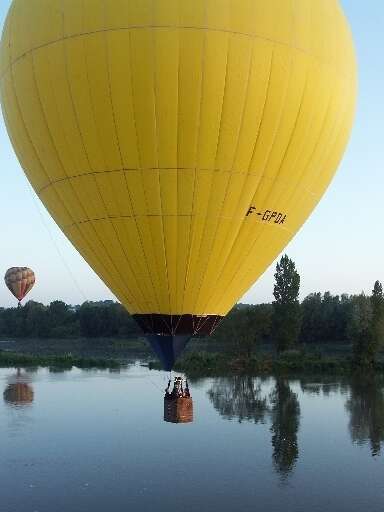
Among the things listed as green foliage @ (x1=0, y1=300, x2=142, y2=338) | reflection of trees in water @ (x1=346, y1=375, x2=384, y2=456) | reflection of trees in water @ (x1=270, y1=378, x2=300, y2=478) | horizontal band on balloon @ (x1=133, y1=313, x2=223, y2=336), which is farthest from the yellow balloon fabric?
green foliage @ (x1=0, y1=300, x2=142, y2=338)

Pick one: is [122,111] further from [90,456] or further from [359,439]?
[359,439]

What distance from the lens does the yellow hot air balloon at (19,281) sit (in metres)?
52.6

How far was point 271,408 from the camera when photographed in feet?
95.2

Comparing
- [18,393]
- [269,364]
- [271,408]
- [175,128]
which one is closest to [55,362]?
[18,393]

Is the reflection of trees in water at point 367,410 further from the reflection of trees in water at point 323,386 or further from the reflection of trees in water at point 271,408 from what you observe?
A: the reflection of trees in water at point 271,408

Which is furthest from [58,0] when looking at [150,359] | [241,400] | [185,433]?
[150,359]

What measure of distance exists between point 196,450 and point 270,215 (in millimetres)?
11316

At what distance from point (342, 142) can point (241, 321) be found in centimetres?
3329

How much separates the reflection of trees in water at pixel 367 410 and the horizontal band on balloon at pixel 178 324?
11620 mm

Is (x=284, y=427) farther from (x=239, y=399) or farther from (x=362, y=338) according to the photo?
(x=362, y=338)

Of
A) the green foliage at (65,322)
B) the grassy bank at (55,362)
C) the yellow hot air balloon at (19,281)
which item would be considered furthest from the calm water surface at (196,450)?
the green foliage at (65,322)

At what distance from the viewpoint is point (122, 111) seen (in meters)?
11.3

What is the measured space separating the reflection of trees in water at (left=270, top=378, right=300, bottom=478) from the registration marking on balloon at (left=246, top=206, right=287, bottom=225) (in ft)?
29.4

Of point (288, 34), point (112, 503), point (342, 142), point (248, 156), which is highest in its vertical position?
point (288, 34)
